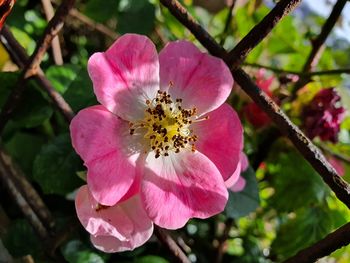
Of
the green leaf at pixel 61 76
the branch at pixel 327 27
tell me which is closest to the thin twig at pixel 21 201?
the green leaf at pixel 61 76

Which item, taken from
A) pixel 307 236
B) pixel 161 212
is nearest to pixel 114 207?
pixel 161 212

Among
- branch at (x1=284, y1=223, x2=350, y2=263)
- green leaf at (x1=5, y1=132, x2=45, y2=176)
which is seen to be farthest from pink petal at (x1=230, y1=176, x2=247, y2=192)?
green leaf at (x1=5, y1=132, x2=45, y2=176)

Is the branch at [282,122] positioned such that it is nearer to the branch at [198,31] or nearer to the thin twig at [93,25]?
the branch at [198,31]

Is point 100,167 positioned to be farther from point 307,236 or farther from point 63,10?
point 307,236

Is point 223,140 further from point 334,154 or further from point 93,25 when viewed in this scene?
point 93,25

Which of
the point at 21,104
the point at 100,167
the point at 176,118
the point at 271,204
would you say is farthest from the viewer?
the point at 271,204

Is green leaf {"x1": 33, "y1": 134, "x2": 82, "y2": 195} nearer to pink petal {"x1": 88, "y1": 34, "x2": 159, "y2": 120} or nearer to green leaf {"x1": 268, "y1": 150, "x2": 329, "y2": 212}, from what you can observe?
pink petal {"x1": 88, "y1": 34, "x2": 159, "y2": 120}

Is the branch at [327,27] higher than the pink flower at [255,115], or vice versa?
the branch at [327,27]

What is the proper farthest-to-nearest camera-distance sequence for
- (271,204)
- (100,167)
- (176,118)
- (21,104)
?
(271,204) < (21,104) < (176,118) < (100,167)
